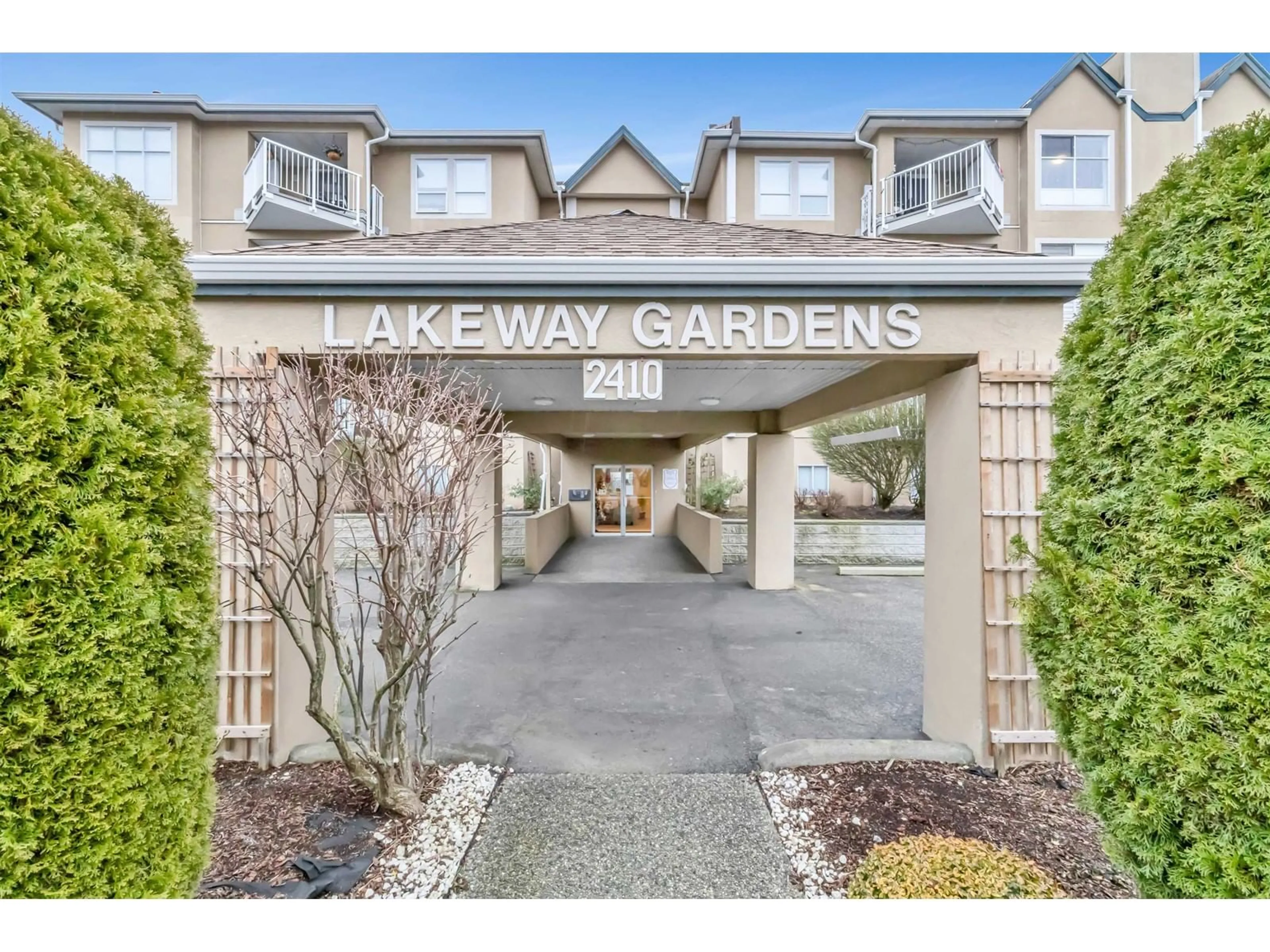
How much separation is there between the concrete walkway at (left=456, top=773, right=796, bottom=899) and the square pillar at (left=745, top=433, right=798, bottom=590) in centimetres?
629

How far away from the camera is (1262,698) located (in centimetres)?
156

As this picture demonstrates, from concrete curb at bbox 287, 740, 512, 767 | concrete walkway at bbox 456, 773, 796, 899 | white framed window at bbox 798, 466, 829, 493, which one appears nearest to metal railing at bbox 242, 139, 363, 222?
concrete curb at bbox 287, 740, 512, 767

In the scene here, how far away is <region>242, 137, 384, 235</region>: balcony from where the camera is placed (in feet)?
38.1

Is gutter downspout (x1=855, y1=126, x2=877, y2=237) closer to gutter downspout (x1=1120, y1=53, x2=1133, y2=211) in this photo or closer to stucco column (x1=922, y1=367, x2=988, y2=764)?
gutter downspout (x1=1120, y1=53, x2=1133, y2=211)

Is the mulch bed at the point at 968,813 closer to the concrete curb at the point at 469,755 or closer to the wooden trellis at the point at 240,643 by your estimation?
the concrete curb at the point at 469,755

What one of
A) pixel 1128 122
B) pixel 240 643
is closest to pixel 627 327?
pixel 240 643

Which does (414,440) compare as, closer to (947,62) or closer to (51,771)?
(51,771)

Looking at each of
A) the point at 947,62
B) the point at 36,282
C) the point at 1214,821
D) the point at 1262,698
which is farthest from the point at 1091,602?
the point at 947,62

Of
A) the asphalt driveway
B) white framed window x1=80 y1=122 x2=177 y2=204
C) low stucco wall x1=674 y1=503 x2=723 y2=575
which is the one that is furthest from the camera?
white framed window x1=80 y1=122 x2=177 y2=204

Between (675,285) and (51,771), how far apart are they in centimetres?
360

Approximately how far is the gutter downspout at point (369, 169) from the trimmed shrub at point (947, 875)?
14.4 meters

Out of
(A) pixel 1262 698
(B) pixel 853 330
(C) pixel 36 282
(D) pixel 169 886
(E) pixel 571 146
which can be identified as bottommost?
(D) pixel 169 886

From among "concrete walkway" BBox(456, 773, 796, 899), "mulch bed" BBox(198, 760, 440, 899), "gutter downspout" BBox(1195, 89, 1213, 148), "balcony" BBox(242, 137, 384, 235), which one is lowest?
"concrete walkway" BBox(456, 773, 796, 899)

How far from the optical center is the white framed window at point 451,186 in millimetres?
13109
